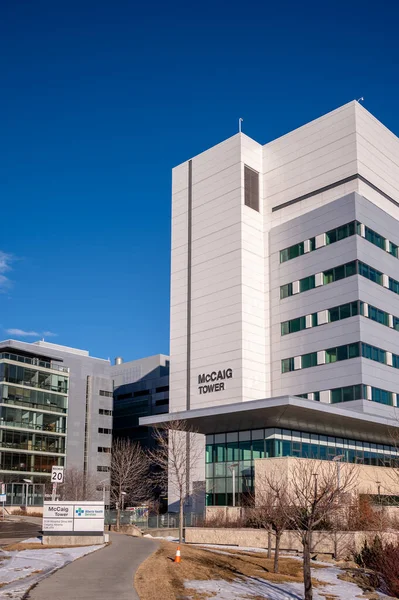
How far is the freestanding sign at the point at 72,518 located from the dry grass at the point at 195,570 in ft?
13.3

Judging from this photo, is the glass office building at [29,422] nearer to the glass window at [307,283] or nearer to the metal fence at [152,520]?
the metal fence at [152,520]

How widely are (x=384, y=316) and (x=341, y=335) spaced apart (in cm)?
549

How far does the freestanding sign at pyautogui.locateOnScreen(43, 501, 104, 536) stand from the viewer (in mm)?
38250

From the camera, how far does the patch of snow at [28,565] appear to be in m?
23.2

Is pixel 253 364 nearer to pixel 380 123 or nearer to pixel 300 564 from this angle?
pixel 380 123

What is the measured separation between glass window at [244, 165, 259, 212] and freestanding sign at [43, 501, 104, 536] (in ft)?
144

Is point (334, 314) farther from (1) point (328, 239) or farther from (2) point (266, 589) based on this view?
(2) point (266, 589)

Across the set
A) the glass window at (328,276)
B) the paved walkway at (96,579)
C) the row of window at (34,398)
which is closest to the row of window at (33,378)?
the row of window at (34,398)

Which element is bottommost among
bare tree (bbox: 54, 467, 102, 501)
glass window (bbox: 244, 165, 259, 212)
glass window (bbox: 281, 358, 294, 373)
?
bare tree (bbox: 54, 467, 102, 501)

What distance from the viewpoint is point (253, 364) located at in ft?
234

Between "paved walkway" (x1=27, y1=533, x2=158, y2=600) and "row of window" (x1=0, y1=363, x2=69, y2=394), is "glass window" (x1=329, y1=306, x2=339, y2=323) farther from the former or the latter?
"row of window" (x1=0, y1=363, x2=69, y2=394)

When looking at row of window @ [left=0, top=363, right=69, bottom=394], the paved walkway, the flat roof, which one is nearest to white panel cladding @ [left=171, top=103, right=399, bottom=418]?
the flat roof

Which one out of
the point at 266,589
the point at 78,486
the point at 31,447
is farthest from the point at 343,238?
the point at 31,447

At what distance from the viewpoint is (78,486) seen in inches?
3740
